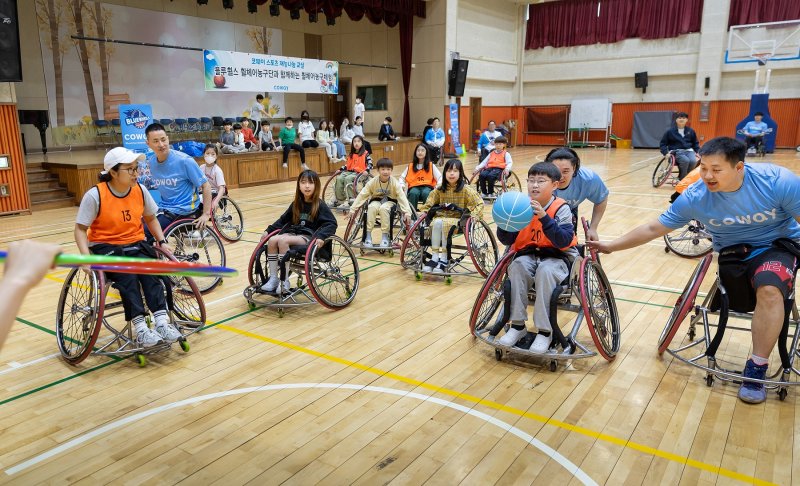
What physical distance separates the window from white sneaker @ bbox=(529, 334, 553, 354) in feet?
51.1

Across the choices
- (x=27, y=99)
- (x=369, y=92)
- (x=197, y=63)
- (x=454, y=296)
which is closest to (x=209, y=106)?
(x=197, y=63)

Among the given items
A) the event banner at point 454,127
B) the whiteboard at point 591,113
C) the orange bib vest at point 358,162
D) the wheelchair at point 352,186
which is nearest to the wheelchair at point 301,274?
the wheelchair at point 352,186

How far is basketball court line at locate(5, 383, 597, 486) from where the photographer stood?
7.18 feet

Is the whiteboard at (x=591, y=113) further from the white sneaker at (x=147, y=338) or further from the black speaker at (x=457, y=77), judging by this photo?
the white sneaker at (x=147, y=338)

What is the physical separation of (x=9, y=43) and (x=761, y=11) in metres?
17.8

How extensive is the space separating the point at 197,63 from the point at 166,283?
1259 centimetres

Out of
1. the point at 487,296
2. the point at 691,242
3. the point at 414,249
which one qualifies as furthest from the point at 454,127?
the point at 487,296

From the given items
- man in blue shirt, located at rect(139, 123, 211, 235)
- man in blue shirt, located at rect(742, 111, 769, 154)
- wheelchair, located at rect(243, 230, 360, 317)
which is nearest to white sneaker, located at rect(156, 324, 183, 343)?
wheelchair, located at rect(243, 230, 360, 317)

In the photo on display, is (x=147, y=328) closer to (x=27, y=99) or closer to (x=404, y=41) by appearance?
(x=27, y=99)

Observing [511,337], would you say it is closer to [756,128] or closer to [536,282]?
[536,282]

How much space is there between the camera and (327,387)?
2834 mm

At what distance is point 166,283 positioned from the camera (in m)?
3.24

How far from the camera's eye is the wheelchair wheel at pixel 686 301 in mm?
2797

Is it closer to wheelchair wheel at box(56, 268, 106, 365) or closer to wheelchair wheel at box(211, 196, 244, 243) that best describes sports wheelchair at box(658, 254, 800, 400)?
wheelchair wheel at box(56, 268, 106, 365)
